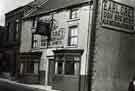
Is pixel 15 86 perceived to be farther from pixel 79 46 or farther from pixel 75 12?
pixel 75 12

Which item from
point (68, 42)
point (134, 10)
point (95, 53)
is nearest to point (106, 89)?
point (95, 53)

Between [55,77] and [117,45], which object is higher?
[117,45]

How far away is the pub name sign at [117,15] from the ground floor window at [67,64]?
1.94 meters

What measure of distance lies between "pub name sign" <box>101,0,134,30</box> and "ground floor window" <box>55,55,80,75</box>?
→ 1943 millimetres

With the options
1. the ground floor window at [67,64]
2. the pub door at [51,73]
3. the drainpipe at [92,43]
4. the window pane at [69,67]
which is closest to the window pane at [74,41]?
the drainpipe at [92,43]

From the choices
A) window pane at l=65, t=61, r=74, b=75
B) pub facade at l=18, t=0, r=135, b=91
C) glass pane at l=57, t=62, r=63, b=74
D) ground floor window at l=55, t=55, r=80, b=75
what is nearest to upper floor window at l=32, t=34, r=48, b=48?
pub facade at l=18, t=0, r=135, b=91

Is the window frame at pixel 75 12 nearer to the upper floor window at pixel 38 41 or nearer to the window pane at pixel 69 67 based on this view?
the upper floor window at pixel 38 41

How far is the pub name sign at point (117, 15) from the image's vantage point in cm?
1052

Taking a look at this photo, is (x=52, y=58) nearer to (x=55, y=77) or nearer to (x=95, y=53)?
(x=55, y=77)

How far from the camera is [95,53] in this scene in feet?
34.0

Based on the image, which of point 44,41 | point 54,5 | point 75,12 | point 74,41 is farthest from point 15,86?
point 75,12

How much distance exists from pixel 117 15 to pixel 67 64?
9.76 ft

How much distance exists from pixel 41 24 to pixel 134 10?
4343 millimetres

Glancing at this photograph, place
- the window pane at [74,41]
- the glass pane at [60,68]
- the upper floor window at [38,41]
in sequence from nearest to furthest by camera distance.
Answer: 1. the upper floor window at [38,41]
2. the window pane at [74,41]
3. the glass pane at [60,68]
